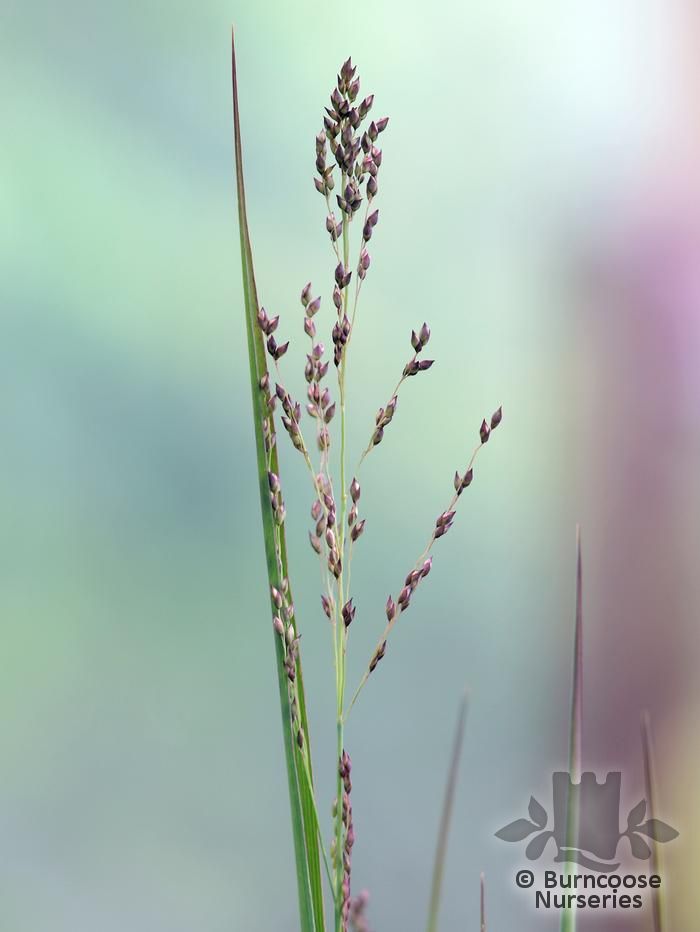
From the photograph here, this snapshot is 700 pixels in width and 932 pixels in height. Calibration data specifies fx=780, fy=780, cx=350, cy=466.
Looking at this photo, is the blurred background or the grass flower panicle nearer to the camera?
the grass flower panicle

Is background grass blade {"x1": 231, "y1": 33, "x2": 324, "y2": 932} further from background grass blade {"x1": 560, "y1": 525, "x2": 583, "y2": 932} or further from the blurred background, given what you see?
the blurred background

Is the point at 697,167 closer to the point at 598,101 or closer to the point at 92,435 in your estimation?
the point at 598,101

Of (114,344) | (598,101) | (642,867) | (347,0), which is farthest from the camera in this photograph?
(598,101)

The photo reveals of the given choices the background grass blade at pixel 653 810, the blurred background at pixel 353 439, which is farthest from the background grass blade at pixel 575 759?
the blurred background at pixel 353 439

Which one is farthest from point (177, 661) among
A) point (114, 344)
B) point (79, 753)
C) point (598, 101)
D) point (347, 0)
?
point (598, 101)

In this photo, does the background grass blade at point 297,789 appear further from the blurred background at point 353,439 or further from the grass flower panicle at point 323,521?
the blurred background at point 353,439

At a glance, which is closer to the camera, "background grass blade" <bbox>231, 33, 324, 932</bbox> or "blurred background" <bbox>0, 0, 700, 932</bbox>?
"background grass blade" <bbox>231, 33, 324, 932</bbox>

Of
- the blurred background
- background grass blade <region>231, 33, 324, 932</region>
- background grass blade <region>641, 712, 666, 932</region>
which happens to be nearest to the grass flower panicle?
background grass blade <region>231, 33, 324, 932</region>

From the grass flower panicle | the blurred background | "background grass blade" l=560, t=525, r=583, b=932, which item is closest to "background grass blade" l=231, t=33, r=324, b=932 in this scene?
the grass flower panicle

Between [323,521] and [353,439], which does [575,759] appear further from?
[353,439]
